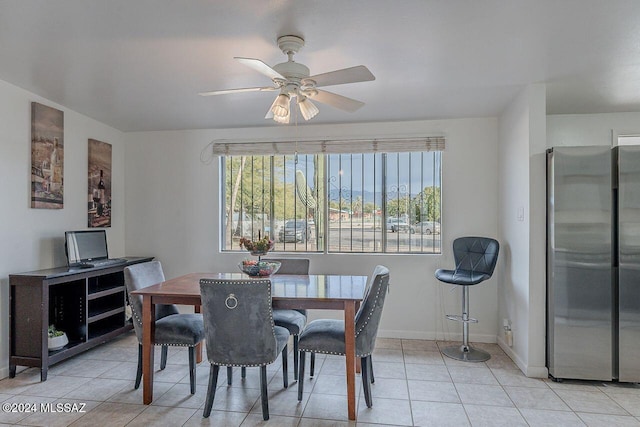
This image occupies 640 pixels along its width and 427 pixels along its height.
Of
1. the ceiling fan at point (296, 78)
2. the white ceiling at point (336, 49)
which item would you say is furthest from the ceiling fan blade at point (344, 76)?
the white ceiling at point (336, 49)

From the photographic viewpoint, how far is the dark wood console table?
2998 mm

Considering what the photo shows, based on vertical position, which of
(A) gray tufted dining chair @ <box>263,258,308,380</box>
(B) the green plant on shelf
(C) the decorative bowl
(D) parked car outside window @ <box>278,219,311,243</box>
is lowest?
(B) the green plant on shelf

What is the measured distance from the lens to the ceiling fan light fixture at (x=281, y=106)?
232 cm

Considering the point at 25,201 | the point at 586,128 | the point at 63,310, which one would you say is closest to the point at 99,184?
the point at 25,201

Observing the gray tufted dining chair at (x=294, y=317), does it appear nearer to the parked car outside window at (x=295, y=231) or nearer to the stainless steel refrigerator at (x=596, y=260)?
the parked car outside window at (x=295, y=231)

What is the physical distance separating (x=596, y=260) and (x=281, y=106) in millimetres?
2620

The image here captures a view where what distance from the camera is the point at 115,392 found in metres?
2.81

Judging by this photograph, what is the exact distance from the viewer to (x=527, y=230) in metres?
3.14

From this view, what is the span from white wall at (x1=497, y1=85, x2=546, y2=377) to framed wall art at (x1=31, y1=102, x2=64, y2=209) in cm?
419

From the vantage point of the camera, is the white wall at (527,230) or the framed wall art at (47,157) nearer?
A: the white wall at (527,230)

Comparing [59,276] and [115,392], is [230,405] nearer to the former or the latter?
[115,392]

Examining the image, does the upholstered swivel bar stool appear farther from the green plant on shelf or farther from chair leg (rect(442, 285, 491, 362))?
the green plant on shelf

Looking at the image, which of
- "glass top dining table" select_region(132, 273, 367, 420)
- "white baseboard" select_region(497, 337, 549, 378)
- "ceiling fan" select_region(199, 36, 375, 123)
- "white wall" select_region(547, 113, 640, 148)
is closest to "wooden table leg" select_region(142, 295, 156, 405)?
"glass top dining table" select_region(132, 273, 367, 420)

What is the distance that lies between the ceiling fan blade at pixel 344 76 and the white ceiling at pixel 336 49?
0.27 meters
